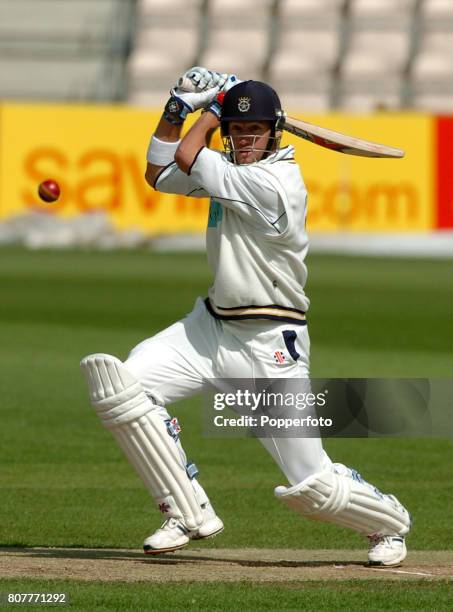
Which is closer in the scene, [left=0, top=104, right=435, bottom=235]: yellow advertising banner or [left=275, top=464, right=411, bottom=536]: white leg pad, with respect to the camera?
[left=275, top=464, right=411, bottom=536]: white leg pad

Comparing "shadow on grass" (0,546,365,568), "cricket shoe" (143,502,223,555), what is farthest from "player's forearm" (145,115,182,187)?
"shadow on grass" (0,546,365,568)

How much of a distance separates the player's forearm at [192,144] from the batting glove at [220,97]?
0.25 feet

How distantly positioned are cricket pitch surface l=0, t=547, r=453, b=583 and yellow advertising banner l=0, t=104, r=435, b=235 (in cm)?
2166

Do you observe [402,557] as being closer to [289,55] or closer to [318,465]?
[318,465]

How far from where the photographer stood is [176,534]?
610 cm

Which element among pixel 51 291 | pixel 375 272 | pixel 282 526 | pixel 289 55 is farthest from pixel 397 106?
pixel 282 526

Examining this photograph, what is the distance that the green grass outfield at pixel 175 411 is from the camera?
7125 millimetres

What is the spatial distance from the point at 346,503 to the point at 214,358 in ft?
2.66

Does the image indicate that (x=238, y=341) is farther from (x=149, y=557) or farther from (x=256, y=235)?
(x=149, y=557)

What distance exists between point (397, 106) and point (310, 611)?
94.1 feet

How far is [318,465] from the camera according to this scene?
591 cm

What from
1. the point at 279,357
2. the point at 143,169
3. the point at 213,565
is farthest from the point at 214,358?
the point at 143,169

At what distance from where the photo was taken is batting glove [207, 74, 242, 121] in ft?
19.9

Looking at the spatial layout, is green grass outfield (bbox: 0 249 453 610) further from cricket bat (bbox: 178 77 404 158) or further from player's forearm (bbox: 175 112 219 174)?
cricket bat (bbox: 178 77 404 158)
